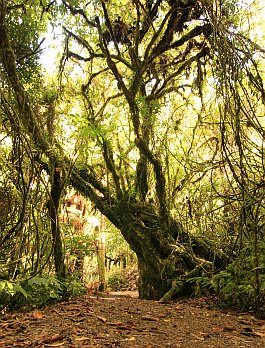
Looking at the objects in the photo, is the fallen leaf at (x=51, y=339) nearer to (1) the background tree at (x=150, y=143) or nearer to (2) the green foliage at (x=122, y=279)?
(1) the background tree at (x=150, y=143)

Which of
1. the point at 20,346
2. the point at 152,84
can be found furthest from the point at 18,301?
the point at 152,84

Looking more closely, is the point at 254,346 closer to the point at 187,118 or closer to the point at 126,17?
the point at 126,17

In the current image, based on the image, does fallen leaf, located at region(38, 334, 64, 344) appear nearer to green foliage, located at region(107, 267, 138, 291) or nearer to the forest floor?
the forest floor

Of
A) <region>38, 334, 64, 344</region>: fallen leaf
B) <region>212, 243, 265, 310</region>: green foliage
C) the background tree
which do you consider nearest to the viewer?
<region>38, 334, 64, 344</region>: fallen leaf

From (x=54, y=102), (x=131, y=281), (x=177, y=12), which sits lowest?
(x=131, y=281)

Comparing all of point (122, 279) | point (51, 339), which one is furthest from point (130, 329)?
point (122, 279)

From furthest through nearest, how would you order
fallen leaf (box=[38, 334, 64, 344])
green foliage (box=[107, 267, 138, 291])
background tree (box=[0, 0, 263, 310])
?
green foliage (box=[107, 267, 138, 291])
background tree (box=[0, 0, 263, 310])
fallen leaf (box=[38, 334, 64, 344])

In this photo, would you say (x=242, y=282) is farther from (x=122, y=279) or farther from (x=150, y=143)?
(x=122, y=279)

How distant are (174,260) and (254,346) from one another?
2.93 metres

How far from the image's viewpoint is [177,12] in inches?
185

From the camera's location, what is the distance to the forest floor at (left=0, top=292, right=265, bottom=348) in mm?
2133

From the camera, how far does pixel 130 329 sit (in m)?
2.46

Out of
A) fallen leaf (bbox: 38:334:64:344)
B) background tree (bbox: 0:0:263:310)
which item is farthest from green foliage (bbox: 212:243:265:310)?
fallen leaf (bbox: 38:334:64:344)

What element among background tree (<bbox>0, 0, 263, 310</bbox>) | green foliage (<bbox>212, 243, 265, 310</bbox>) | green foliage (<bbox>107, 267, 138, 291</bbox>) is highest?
background tree (<bbox>0, 0, 263, 310</bbox>)
